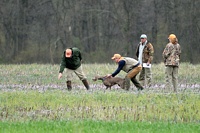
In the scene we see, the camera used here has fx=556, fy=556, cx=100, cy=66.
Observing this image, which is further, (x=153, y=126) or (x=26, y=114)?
(x=26, y=114)

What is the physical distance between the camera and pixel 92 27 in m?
58.8

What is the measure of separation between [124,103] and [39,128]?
4146 mm

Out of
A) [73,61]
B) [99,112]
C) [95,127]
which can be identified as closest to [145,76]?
[73,61]

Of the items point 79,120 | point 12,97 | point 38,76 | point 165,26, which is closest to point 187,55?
point 165,26

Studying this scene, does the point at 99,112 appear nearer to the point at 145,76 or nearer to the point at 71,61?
the point at 71,61

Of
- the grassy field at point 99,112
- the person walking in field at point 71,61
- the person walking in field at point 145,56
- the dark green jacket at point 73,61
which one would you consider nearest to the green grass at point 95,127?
the grassy field at point 99,112

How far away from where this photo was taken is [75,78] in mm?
25359

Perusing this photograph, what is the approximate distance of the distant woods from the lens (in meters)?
51.2

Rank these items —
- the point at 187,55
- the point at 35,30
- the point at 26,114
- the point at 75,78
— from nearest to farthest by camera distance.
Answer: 1. the point at 26,114
2. the point at 75,78
3. the point at 187,55
4. the point at 35,30

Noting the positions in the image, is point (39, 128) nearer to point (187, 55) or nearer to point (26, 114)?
point (26, 114)

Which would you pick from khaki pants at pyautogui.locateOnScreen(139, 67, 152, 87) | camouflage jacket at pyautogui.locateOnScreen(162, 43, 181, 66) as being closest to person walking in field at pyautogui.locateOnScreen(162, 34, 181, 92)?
camouflage jacket at pyautogui.locateOnScreen(162, 43, 181, 66)

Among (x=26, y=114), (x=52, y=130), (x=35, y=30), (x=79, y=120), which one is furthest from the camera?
(x=35, y=30)

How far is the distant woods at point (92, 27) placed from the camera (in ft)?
168

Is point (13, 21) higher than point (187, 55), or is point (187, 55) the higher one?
point (13, 21)
